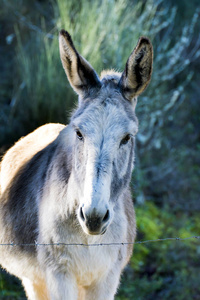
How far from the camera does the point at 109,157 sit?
2801mm

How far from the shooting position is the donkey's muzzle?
2.57m

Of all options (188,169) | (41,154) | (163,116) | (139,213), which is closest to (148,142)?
(163,116)

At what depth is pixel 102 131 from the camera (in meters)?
2.86

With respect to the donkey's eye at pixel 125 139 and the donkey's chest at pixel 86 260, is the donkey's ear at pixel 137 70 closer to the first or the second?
the donkey's eye at pixel 125 139

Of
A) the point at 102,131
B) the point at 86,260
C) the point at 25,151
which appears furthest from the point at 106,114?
the point at 25,151

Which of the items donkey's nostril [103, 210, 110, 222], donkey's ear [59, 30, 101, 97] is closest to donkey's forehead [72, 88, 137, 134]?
donkey's ear [59, 30, 101, 97]

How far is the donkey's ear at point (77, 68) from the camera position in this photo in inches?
124

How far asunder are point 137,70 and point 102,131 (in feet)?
2.01

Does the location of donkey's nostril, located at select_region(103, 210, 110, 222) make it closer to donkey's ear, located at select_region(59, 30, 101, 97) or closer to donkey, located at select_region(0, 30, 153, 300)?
donkey, located at select_region(0, 30, 153, 300)

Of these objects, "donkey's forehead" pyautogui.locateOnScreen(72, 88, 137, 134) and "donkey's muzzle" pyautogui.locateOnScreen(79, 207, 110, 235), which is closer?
"donkey's muzzle" pyautogui.locateOnScreen(79, 207, 110, 235)

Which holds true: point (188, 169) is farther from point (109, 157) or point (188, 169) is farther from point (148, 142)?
point (109, 157)

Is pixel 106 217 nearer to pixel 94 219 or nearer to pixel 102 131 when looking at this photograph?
pixel 94 219

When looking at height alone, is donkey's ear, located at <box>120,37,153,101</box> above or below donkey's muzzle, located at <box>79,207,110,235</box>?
above

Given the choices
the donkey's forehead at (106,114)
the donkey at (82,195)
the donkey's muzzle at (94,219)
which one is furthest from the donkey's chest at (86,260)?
the donkey's forehead at (106,114)
